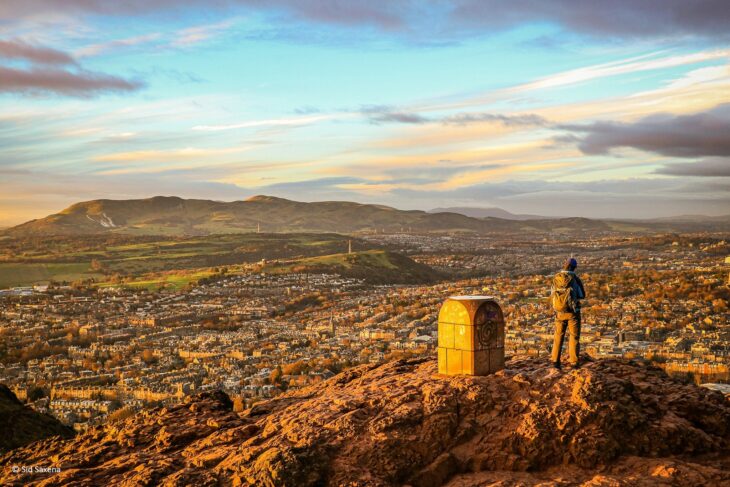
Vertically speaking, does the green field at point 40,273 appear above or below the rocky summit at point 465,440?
below

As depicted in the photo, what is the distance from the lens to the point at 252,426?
14.4 meters

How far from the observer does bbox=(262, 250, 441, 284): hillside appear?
441 ft

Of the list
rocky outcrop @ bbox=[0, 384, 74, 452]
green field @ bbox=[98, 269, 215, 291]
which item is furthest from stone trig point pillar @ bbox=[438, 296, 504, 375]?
green field @ bbox=[98, 269, 215, 291]

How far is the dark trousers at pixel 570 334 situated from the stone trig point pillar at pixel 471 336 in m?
1.16

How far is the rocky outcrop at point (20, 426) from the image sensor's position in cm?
2227

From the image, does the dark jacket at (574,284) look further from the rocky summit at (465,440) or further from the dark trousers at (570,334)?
the rocky summit at (465,440)

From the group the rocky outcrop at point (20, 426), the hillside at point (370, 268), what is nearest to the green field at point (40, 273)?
the hillside at point (370, 268)

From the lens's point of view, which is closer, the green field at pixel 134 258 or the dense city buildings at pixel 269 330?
the dense city buildings at pixel 269 330

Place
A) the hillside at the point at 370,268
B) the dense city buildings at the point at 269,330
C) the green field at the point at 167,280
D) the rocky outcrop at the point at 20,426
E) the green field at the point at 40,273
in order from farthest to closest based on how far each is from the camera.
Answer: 1. the hillside at the point at 370,268
2. the green field at the point at 40,273
3. the green field at the point at 167,280
4. the dense city buildings at the point at 269,330
5. the rocky outcrop at the point at 20,426

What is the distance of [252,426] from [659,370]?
8.93 m

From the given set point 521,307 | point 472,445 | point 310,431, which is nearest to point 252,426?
point 310,431

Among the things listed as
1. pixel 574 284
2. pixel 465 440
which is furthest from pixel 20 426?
pixel 574 284

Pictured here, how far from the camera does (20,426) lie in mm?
23406

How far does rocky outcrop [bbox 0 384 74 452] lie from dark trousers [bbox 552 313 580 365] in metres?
15.5
